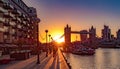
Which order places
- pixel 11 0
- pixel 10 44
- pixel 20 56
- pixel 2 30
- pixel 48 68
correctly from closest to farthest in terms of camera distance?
pixel 48 68
pixel 20 56
pixel 2 30
pixel 10 44
pixel 11 0

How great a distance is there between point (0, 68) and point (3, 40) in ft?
187

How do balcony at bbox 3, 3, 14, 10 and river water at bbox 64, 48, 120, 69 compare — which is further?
balcony at bbox 3, 3, 14, 10

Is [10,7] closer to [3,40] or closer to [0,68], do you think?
[3,40]

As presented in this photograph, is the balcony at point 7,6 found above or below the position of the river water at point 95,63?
above

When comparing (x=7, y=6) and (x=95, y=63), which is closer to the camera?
(x=95, y=63)

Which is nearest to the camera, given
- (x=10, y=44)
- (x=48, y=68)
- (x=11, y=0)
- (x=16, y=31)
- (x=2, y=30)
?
(x=48, y=68)

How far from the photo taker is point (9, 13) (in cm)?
10494

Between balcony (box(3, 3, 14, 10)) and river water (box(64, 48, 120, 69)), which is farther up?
balcony (box(3, 3, 14, 10))

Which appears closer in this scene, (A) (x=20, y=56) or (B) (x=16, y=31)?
(A) (x=20, y=56)

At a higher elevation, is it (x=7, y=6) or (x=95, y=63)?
(x=7, y=6)

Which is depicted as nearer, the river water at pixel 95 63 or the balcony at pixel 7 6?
the river water at pixel 95 63

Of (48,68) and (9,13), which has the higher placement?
(9,13)

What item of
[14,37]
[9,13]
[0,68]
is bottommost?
[0,68]

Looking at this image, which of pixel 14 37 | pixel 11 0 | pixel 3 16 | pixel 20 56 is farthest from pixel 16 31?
pixel 20 56
